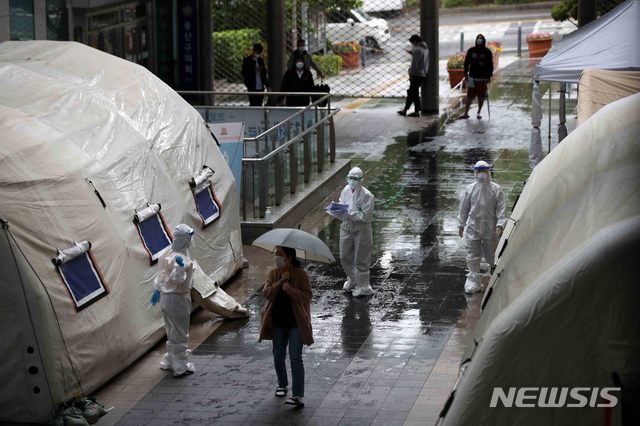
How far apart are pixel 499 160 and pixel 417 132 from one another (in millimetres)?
3658

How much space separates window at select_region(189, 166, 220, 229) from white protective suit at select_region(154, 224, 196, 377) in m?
2.88

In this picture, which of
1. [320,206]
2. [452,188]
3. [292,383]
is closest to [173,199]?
[292,383]

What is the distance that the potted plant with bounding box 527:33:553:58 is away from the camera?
3675 cm

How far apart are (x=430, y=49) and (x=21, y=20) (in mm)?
10632

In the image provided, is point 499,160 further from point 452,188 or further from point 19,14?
point 19,14

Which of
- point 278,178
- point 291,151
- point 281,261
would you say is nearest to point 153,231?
point 281,261

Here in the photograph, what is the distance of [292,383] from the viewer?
12094 mm

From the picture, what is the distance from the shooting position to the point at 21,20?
20891 mm

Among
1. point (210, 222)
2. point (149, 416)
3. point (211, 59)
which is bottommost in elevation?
point (149, 416)

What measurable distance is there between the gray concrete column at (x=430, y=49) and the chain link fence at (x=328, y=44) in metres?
3.20

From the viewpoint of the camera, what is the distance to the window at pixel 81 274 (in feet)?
40.6

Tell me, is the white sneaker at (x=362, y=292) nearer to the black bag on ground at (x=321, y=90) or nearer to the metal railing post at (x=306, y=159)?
the metal railing post at (x=306, y=159)

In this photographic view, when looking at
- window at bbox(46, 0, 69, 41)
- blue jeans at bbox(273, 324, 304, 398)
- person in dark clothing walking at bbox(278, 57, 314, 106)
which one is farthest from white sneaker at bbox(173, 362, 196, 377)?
person in dark clothing walking at bbox(278, 57, 314, 106)

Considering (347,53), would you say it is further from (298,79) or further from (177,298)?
(177,298)
